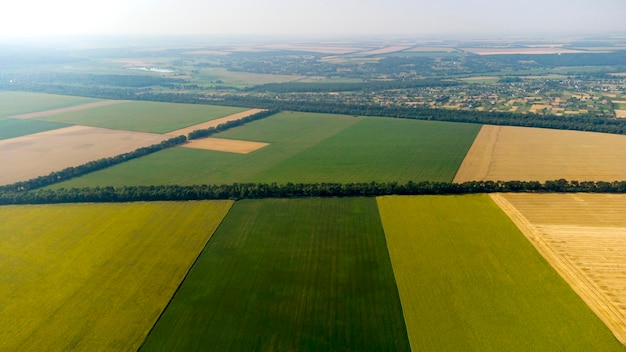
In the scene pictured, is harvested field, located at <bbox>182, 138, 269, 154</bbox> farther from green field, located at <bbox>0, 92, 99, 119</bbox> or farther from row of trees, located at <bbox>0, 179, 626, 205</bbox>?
green field, located at <bbox>0, 92, 99, 119</bbox>

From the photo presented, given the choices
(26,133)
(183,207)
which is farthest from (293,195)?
(26,133)

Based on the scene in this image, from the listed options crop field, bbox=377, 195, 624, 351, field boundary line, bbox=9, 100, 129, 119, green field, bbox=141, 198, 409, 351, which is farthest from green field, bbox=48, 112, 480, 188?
field boundary line, bbox=9, 100, 129, 119

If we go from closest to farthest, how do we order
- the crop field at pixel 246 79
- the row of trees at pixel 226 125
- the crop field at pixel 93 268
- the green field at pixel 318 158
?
the crop field at pixel 93 268
the green field at pixel 318 158
the row of trees at pixel 226 125
the crop field at pixel 246 79

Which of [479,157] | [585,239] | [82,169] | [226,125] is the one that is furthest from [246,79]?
[585,239]

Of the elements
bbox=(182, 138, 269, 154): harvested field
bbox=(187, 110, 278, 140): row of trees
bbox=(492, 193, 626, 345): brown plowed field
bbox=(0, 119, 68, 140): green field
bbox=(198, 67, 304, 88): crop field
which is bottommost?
bbox=(492, 193, 626, 345): brown plowed field

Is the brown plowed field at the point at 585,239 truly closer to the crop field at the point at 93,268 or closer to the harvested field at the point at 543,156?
the harvested field at the point at 543,156

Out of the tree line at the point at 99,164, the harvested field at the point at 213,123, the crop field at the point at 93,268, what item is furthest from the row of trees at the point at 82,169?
the harvested field at the point at 213,123

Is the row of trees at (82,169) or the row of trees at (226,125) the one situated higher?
Answer: the row of trees at (226,125)
